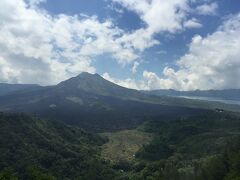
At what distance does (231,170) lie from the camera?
144250 millimetres

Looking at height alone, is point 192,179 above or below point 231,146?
below

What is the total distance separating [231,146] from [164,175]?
3065 centimetres

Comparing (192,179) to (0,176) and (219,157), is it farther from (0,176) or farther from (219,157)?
(0,176)

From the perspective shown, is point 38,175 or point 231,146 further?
point 231,146

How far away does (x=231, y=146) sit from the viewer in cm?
16762

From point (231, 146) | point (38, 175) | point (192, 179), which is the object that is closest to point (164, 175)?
point (192, 179)

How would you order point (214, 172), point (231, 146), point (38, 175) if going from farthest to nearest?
point (231, 146)
point (214, 172)
point (38, 175)

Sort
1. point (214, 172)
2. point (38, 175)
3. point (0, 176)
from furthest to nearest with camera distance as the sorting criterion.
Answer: point (214, 172) < point (38, 175) < point (0, 176)

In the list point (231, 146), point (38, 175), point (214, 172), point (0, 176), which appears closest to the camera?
point (0, 176)

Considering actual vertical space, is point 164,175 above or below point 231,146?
below

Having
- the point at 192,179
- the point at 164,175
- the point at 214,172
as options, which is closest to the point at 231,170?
the point at 214,172

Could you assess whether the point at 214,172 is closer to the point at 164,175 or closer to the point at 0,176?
the point at 164,175

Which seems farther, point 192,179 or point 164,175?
point 164,175

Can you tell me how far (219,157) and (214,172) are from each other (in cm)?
1128
